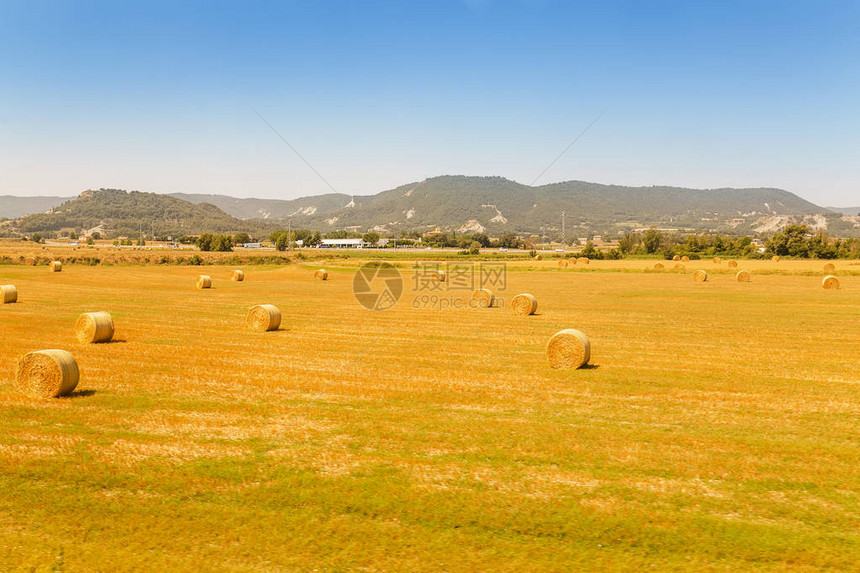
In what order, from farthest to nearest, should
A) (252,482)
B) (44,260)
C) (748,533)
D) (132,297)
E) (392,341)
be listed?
(44,260)
(132,297)
(392,341)
(252,482)
(748,533)

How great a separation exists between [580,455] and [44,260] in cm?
9583

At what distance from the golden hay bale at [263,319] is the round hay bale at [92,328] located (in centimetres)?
624

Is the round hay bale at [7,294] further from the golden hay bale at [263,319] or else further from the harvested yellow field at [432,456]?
the golden hay bale at [263,319]

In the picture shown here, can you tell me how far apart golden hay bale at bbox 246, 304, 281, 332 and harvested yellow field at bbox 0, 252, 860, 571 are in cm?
282

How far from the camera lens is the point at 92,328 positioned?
23.9 m

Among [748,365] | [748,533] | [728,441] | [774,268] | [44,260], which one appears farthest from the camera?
[44,260]

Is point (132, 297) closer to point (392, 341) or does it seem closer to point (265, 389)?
point (392, 341)

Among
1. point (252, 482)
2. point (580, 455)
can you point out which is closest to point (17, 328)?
point (252, 482)

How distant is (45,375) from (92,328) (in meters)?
8.73

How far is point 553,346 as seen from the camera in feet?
68.4

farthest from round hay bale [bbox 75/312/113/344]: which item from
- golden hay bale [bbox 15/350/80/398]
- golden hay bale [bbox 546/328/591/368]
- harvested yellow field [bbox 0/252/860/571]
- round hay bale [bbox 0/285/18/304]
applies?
round hay bale [bbox 0/285/18/304]

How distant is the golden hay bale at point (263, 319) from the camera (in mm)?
28453

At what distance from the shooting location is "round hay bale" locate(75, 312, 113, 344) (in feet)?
78.5

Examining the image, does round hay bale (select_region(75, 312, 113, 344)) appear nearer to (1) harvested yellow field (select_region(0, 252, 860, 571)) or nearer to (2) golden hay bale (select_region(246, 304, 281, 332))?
(1) harvested yellow field (select_region(0, 252, 860, 571))
